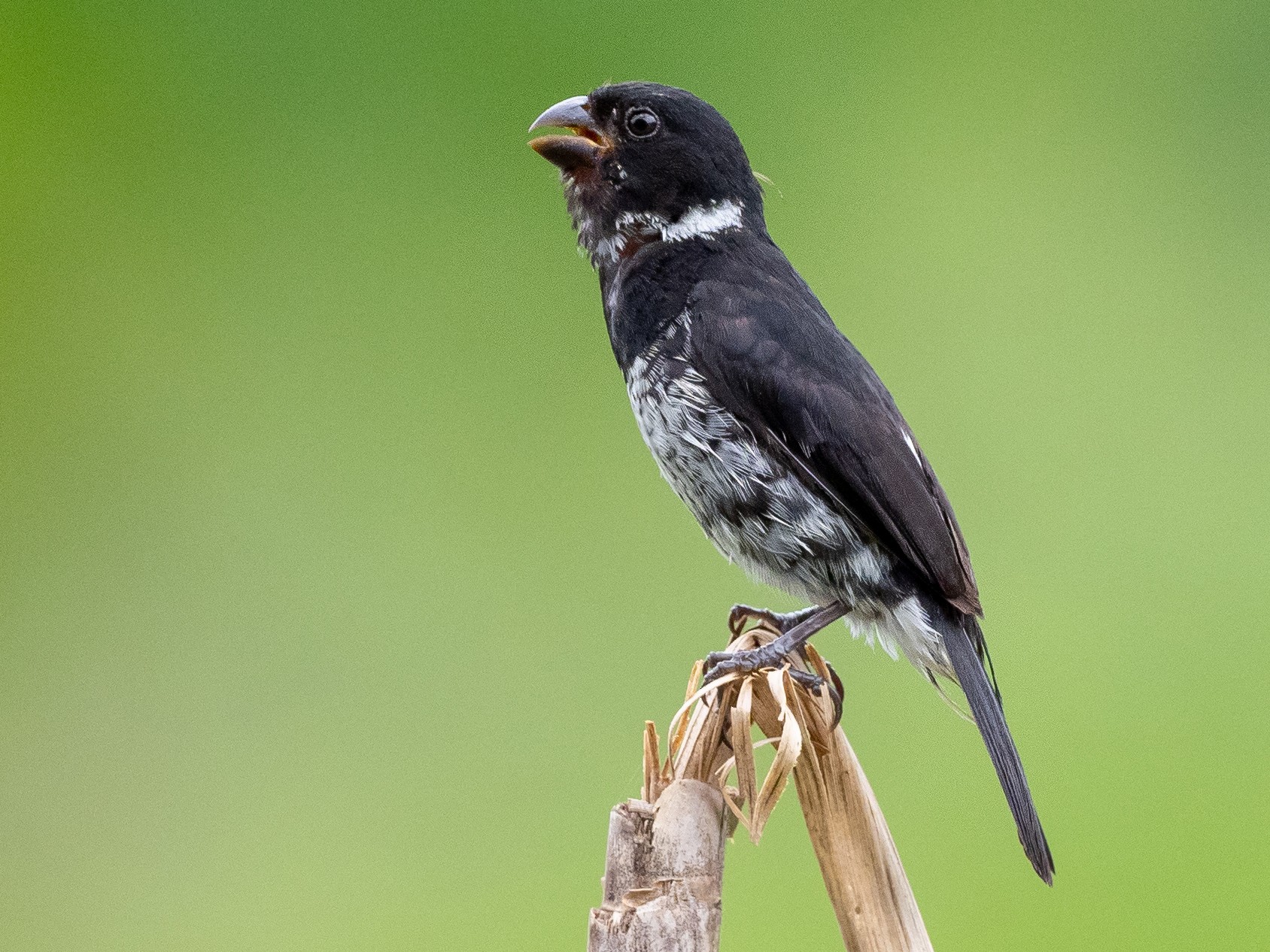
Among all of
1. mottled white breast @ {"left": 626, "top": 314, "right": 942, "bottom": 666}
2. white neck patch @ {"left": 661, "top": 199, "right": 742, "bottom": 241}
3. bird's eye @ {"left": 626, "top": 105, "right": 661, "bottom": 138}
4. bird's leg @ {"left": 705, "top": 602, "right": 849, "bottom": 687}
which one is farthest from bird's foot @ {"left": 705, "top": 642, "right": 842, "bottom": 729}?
bird's eye @ {"left": 626, "top": 105, "right": 661, "bottom": 138}

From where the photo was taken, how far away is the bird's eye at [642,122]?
7.13ft

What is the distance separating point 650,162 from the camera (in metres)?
2.18

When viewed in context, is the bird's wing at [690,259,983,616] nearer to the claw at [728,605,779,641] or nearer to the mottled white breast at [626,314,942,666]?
the mottled white breast at [626,314,942,666]

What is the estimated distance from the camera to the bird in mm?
1933

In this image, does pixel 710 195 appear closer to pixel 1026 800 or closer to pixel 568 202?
pixel 568 202

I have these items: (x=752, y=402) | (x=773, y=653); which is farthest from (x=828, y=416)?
(x=773, y=653)

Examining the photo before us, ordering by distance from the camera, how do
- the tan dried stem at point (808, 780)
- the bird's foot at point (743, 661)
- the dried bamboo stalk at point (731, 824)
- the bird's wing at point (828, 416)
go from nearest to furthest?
the dried bamboo stalk at point (731, 824) → the tan dried stem at point (808, 780) → the bird's foot at point (743, 661) → the bird's wing at point (828, 416)

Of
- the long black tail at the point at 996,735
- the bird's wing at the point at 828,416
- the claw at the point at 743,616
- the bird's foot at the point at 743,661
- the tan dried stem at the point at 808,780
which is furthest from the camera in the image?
the claw at the point at 743,616

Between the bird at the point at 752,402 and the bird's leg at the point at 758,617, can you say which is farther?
the bird's leg at the point at 758,617

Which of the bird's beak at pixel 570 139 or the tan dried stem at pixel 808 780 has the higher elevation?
the bird's beak at pixel 570 139

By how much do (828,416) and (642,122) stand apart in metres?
0.58

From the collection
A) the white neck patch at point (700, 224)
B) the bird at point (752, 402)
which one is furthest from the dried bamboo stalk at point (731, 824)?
the white neck patch at point (700, 224)

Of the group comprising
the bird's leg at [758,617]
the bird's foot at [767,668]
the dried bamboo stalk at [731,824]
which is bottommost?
the dried bamboo stalk at [731,824]

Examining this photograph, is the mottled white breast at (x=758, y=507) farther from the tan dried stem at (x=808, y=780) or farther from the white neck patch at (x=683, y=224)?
the tan dried stem at (x=808, y=780)
